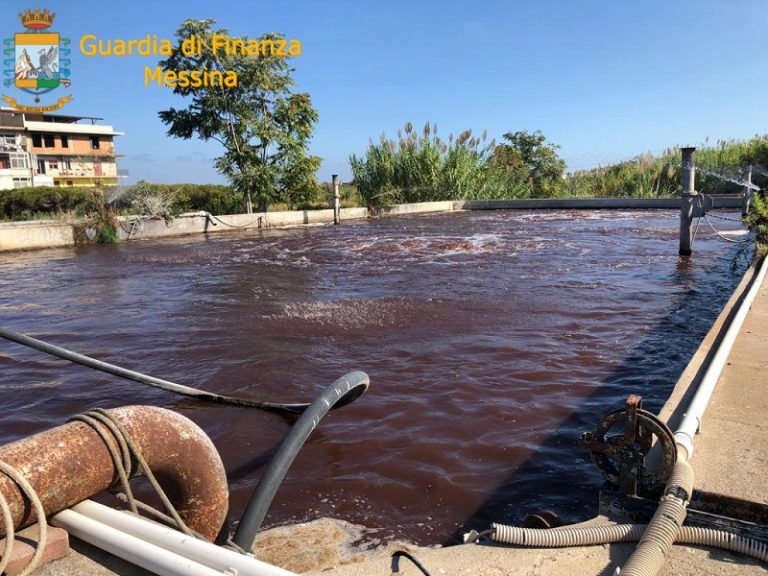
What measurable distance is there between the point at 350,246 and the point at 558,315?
7.81 meters

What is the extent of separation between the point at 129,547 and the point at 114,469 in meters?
0.36

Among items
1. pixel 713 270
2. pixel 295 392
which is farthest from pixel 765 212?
pixel 295 392

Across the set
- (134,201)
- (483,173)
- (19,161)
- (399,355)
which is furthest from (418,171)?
(19,161)

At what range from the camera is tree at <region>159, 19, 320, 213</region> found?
1859cm

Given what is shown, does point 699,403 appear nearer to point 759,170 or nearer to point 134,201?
point 134,201

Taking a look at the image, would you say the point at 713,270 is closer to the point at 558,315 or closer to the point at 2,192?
the point at 558,315

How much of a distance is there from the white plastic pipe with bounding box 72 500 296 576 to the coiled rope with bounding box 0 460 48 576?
0.18m

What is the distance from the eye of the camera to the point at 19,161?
141 feet

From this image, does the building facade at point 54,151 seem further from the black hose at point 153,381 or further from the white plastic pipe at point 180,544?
the white plastic pipe at point 180,544

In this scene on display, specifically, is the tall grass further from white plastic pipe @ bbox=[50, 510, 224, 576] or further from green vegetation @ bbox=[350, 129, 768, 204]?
white plastic pipe @ bbox=[50, 510, 224, 576]

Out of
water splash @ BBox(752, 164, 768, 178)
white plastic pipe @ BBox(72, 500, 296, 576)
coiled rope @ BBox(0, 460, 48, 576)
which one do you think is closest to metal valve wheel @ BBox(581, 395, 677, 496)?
white plastic pipe @ BBox(72, 500, 296, 576)

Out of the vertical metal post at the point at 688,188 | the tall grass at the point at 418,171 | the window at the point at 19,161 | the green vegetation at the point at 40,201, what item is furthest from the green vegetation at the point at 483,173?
the window at the point at 19,161

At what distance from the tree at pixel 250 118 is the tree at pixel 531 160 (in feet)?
38.5

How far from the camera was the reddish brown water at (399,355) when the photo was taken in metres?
3.18
